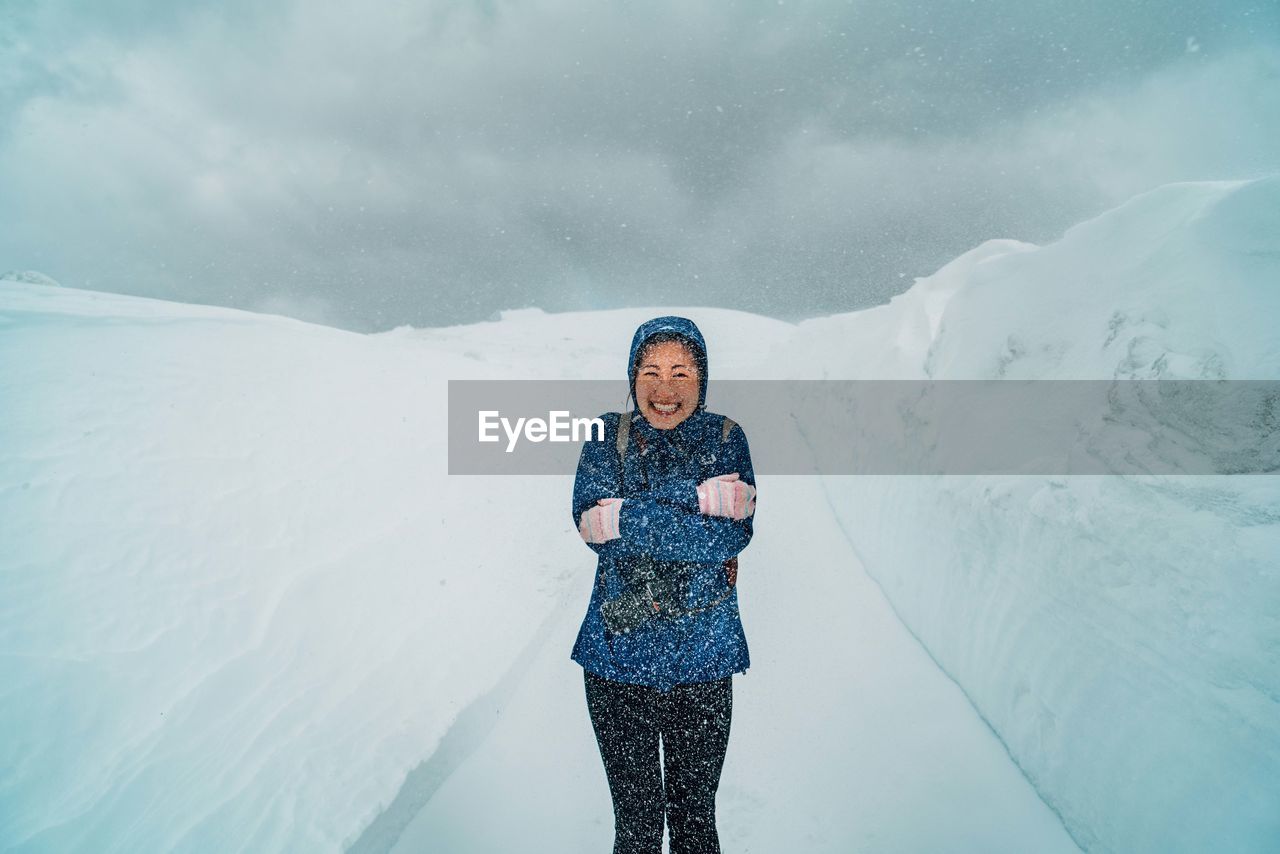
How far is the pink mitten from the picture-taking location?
4.96 ft

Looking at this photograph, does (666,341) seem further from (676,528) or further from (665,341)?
(676,528)

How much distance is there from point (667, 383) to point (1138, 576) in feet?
6.38

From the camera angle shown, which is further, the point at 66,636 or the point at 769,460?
the point at 769,460

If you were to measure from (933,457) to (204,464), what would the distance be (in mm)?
5121

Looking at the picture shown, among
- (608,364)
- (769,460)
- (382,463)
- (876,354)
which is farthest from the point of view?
(608,364)

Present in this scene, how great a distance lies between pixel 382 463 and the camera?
16.3 feet

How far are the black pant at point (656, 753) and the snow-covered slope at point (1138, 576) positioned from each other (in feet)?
4.61

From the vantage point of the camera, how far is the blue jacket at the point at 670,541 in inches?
58.9

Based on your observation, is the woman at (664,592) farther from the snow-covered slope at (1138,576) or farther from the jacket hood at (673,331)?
the snow-covered slope at (1138,576)

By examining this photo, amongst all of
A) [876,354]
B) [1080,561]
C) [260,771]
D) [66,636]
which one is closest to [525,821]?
[260,771]

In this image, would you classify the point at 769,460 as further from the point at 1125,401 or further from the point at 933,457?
the point at 1125,401
